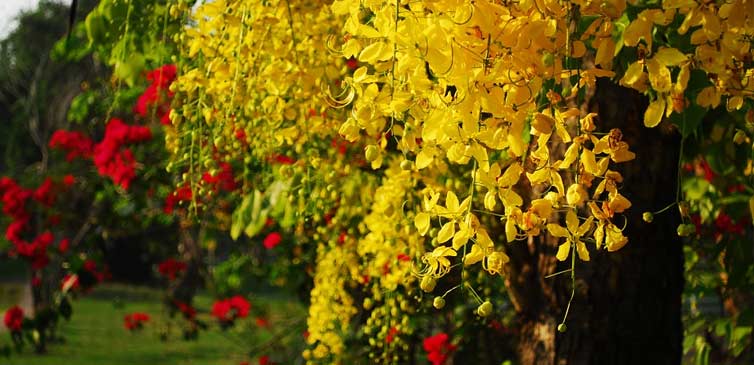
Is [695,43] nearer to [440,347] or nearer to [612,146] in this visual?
[612,146]

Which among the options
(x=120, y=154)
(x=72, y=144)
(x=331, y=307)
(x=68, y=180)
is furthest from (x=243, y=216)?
(x=72, y=144)

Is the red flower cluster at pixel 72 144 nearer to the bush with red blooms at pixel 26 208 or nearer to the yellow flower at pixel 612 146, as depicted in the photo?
the bush with red blooms at pixel 26 208

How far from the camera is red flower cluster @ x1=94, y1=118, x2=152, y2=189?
13.3 ft

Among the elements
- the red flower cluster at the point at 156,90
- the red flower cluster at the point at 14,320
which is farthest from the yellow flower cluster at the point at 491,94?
the red flower cluster at the point at 14,320

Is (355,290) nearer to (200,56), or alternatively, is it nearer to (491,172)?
(200,56)

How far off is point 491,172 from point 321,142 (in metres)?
0.95

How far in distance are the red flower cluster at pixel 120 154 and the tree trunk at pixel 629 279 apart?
246 centimetres

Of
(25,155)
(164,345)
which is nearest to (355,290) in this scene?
(164,345)

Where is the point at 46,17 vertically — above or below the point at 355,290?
above

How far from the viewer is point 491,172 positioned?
1.10 meters

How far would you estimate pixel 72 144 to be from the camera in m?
4.84

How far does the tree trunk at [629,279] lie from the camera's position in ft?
6.21

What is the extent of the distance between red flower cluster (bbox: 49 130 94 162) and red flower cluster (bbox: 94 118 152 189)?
0.71 metres

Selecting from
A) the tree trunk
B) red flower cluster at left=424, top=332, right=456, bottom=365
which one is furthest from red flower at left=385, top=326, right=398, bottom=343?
red flower cluster at left=424, top=332, right=456, bottom=365
